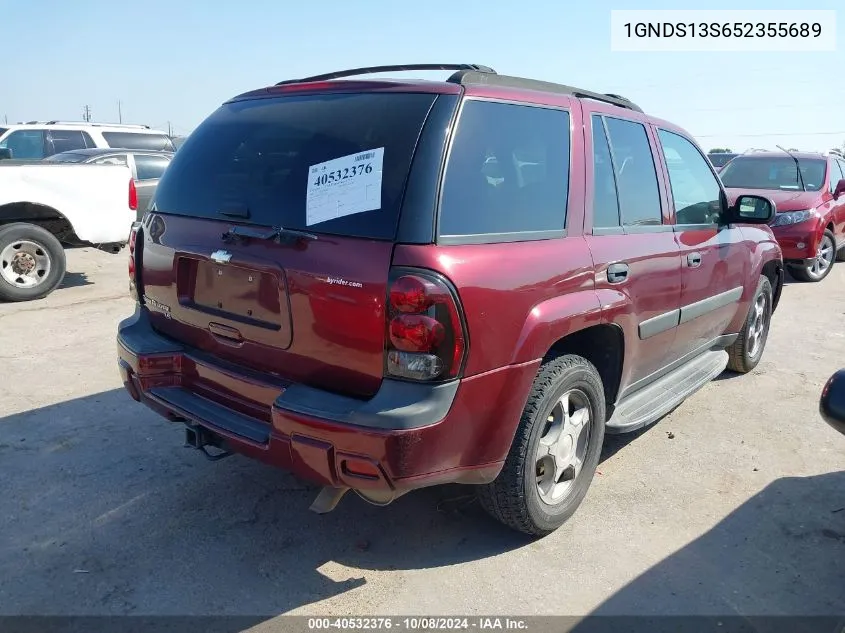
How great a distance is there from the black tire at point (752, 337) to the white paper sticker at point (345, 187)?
12.1 ft

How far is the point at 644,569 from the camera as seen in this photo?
297 centimetres

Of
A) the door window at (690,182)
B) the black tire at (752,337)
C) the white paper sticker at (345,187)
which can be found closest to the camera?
the white paper sticker at (345,187)

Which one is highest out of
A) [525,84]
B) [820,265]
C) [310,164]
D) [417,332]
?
[525,84]

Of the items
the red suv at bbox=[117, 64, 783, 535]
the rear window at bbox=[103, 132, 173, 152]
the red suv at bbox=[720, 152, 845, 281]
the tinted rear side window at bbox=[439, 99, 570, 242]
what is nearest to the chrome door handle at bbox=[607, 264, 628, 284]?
the red suv at bbox=[117, 64, 783, 535]

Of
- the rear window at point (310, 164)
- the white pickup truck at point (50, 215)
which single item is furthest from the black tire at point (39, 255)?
the rear window at point (310, 164)

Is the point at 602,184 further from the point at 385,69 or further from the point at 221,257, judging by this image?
the point at 221,257

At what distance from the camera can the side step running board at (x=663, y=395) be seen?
11.6ft

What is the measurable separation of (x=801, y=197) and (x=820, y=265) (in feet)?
Answer: 3.64

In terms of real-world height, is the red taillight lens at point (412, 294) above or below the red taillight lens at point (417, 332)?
above

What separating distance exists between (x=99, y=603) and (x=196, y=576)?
0.36 meters

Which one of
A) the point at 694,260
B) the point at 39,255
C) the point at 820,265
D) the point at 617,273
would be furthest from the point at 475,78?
the point at 820,265

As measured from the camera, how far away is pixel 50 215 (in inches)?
302

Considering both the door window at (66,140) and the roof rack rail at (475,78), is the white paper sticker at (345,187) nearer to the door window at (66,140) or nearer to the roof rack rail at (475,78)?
the roof rack rail at (475,78)

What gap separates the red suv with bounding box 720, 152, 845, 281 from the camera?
9.20 meters
